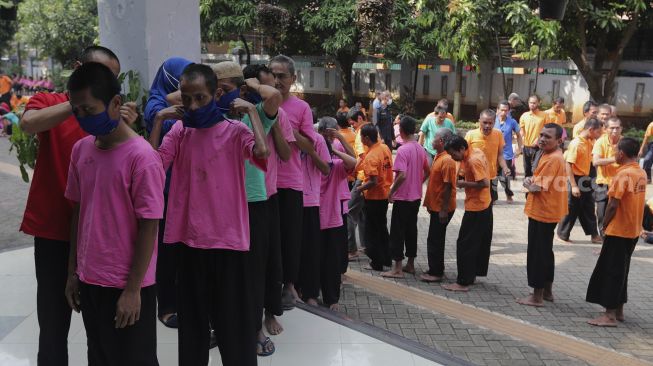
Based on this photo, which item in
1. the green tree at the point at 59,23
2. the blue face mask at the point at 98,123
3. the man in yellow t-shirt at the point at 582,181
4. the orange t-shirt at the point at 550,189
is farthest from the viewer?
the green tree at the point at 59,23

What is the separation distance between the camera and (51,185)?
9.29 ft

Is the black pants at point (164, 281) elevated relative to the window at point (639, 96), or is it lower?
lower

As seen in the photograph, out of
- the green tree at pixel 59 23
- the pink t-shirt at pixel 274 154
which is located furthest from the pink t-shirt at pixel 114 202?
the green tree at pixel 59 23

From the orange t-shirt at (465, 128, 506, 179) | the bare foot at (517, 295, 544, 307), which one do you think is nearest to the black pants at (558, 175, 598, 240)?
the orange t-shirt at (465, 128, 506, 179)

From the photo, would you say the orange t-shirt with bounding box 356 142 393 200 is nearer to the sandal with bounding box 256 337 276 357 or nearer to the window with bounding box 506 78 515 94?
the sandal with bounding box 256 337 276 357

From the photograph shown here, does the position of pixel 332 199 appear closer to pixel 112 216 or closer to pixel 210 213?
pixel 210 213

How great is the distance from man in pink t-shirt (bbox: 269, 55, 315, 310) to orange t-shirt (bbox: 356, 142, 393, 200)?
6.20 ft

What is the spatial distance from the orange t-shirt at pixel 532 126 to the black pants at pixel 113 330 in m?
8.42

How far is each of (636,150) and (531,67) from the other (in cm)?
1780

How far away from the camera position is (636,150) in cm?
506

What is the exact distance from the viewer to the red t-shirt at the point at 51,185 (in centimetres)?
281

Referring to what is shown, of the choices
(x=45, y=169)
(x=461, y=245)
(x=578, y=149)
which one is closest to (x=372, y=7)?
A: (x=578, y=149)

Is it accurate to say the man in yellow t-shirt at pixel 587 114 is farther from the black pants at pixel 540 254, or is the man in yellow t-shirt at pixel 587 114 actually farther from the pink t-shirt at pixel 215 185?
the pink t-shirt at pixel 215 185

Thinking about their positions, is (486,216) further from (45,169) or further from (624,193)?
(45,169)
